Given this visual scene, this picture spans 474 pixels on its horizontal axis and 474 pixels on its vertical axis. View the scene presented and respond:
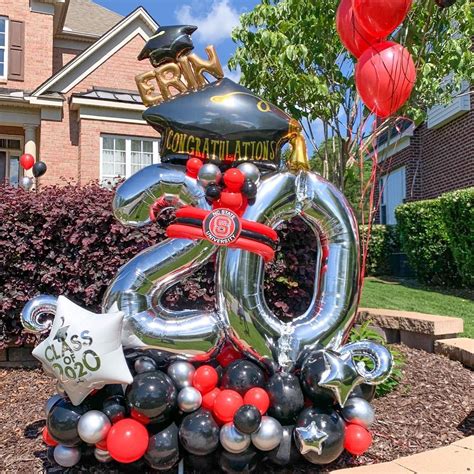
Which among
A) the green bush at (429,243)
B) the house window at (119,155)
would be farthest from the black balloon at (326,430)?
the house window at (119,155)

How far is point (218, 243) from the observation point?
8.73ft

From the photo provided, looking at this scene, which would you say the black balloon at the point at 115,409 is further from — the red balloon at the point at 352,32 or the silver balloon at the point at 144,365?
the red balloon at the point at 352,32

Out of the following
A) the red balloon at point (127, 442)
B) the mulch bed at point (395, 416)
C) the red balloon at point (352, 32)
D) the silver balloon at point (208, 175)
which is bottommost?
the mulch bed at point (395, 416)

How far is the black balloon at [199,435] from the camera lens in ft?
8.02

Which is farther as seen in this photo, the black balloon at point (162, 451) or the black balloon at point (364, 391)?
the black balloon at point (364, 391)

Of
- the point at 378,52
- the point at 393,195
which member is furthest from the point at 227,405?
the point at 393,195

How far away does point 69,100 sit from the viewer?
12602mm

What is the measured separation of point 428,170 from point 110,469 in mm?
12507

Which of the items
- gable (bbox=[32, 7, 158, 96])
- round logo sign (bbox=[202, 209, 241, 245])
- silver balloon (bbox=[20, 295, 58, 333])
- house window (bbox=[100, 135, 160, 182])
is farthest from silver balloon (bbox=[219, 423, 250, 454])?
gable (bbox=[32, 7, 158, 96])

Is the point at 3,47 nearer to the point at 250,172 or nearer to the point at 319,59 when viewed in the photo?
the point at 319,59

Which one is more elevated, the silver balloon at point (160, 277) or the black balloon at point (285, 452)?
the silver balloon at point (160, 277)

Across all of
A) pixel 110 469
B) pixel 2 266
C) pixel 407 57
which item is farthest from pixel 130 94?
pixel 110 469

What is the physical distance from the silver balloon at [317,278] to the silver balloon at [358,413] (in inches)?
13.3

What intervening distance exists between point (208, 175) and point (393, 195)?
13.7 meters
